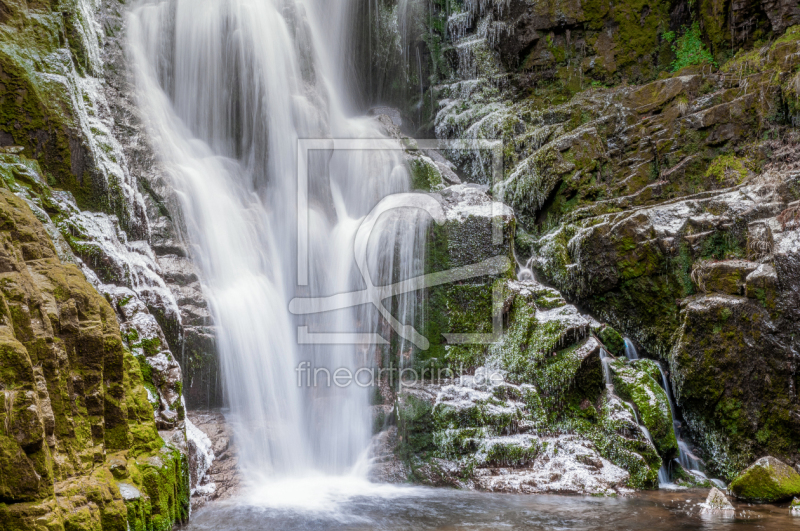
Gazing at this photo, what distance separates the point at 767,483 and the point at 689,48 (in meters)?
13.1

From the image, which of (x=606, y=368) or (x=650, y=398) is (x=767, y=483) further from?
(x=606, y=368)

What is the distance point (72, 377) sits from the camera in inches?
187

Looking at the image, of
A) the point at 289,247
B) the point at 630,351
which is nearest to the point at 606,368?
the point at 630,351

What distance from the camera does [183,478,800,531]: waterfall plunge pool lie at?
6211mm

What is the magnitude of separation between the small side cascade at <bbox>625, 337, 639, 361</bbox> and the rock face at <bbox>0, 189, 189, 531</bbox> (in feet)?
26.6

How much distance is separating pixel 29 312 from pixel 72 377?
0.80 m

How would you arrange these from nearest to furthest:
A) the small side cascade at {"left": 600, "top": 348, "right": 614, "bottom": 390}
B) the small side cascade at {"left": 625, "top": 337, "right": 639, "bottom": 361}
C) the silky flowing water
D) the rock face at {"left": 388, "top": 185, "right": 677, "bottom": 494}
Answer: the silky flowing water < the rock face at {"left": 388, "top": 185, "right": 677, "bottom": 494} < the small side cascade at {"left": 600, "top": 348, "right": 614, "bottom": 390} < the small side cascade at {"left": 625, "top": 337, "right": 639, "bottom": 361}

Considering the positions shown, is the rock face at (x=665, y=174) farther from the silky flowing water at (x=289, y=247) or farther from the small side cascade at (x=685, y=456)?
the silky flowing water at (x=289, y=247)

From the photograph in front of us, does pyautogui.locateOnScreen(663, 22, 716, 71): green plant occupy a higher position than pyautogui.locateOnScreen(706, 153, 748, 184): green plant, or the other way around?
pyautogui.locateOnScreen(663, 22, 716, 71): green plant

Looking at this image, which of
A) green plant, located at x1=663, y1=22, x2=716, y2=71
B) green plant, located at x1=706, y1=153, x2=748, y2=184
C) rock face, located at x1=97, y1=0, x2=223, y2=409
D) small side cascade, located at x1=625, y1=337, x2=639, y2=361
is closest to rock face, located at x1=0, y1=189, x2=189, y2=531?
rock face, located at x1=97, y1=0, x2=223, y2=409

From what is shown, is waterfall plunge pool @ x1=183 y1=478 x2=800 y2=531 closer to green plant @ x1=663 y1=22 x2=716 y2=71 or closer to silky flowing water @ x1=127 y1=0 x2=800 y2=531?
silky flowing water @ x1=127 y1=0 x2=800 y2=531

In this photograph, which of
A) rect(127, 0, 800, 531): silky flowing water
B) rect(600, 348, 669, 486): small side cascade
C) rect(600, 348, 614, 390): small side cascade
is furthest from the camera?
rect(600, 348, 614, 390): small side cascade

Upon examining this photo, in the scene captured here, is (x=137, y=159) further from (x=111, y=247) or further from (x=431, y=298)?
(x=431, y=298)

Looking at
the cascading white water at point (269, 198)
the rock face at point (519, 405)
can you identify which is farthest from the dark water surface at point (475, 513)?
the cascading white water at point (269, 198)
